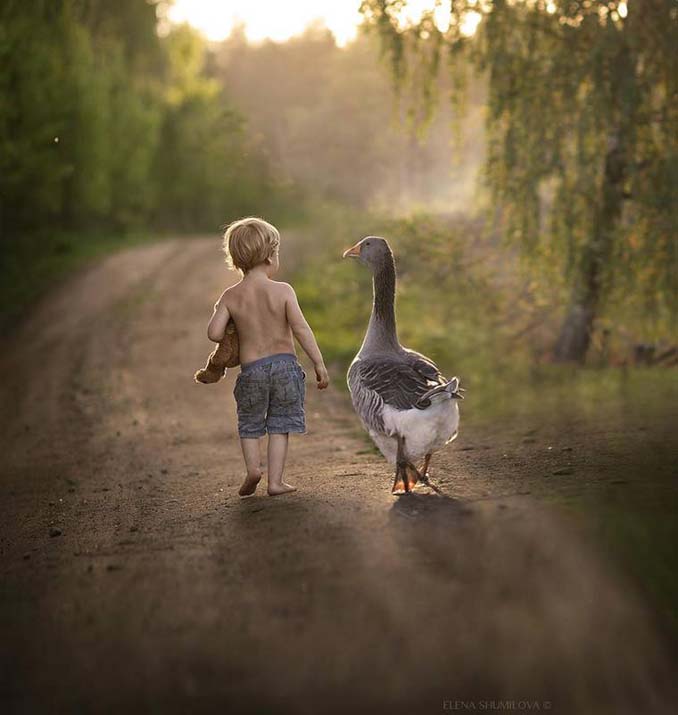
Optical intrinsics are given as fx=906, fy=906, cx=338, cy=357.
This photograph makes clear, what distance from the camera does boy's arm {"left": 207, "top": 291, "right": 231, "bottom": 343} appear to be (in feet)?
22.8

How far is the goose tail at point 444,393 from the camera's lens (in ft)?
18.7

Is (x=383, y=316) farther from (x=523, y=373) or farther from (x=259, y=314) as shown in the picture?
(x=523, y=373)

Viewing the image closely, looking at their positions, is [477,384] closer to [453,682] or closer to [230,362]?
[230,362]

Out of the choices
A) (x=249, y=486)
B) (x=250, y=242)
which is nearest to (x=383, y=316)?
(x=250, y=242)

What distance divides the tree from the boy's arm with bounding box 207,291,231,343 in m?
7.07

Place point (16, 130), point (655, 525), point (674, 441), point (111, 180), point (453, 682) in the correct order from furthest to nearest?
point (111, 180) < point (16, 130) < point (674, 441) < point (655, 525) < point (453, 682)

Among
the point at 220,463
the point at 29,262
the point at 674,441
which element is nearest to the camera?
the point at 674,441

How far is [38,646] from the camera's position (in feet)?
14.2

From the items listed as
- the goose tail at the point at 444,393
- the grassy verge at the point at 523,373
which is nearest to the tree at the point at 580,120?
the grassy verge at the point at 523,373

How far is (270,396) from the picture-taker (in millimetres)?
7086

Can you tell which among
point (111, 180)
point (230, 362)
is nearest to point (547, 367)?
point (230, 362)

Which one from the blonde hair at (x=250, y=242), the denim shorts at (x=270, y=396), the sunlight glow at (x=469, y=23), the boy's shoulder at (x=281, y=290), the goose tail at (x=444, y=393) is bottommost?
the denim shorts at (x=270, y=396)

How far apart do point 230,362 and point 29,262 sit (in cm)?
2010

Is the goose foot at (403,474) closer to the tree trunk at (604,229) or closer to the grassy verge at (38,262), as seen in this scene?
the tree trunk at (604,229)
